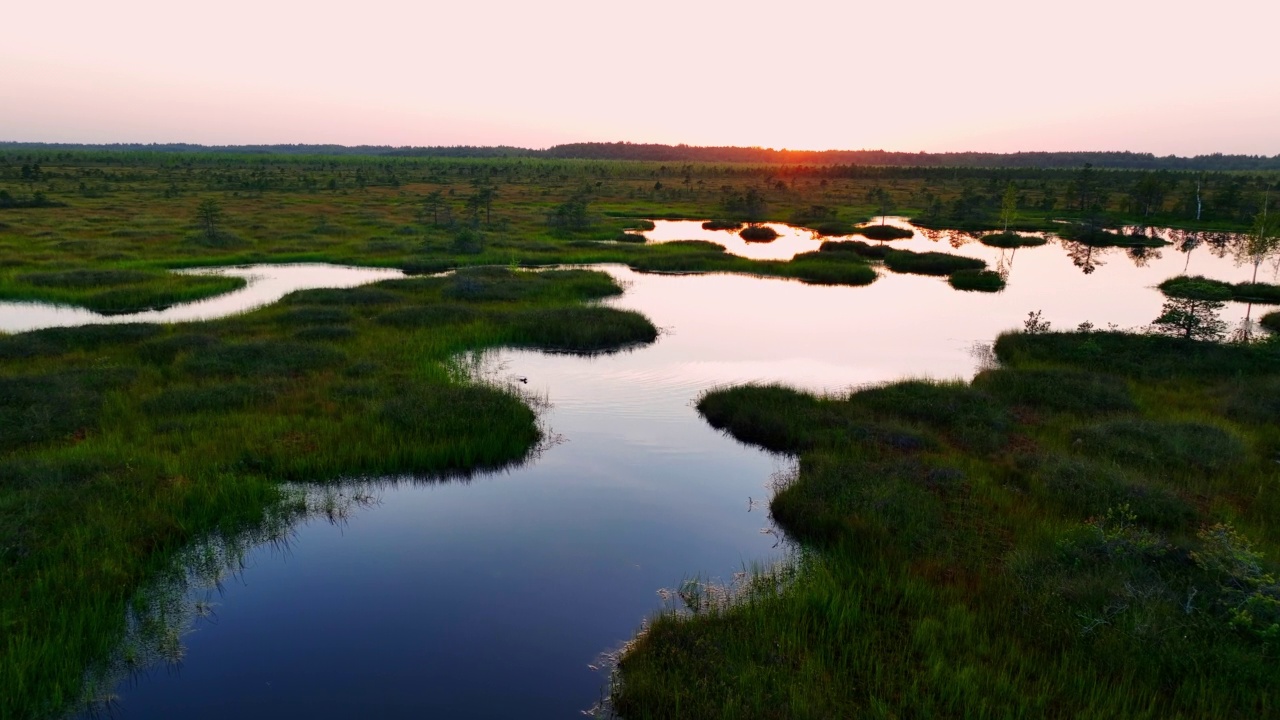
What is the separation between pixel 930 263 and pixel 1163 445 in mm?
29877

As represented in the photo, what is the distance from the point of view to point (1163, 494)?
1173 cm

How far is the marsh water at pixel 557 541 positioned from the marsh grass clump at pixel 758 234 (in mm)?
29984

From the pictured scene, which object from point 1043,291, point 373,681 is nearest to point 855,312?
point 1043,291

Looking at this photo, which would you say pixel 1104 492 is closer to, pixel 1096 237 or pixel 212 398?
pixel 212 398

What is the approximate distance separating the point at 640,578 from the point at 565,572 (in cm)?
118

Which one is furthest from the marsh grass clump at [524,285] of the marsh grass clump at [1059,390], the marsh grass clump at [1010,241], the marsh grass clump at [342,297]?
the marsh grass clump at [1010,241]

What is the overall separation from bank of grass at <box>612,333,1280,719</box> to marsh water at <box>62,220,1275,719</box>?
109 centimetres

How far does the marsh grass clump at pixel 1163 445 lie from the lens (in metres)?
13.4

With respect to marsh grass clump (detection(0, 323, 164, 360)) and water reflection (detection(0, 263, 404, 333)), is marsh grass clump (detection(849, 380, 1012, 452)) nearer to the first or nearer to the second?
marsh grass clump (detection(0, 323, 164, 360))

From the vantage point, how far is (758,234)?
186 feet

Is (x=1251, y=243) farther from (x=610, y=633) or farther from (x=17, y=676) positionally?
(x=17, y=676)

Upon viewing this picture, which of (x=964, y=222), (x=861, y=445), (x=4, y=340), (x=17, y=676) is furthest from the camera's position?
(x=964, y=222)

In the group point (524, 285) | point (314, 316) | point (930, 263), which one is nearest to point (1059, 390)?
point (524, 285)

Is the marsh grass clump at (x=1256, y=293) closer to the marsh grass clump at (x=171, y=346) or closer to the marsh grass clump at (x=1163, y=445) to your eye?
the marsh grass clump at (x=1163, y=445)
